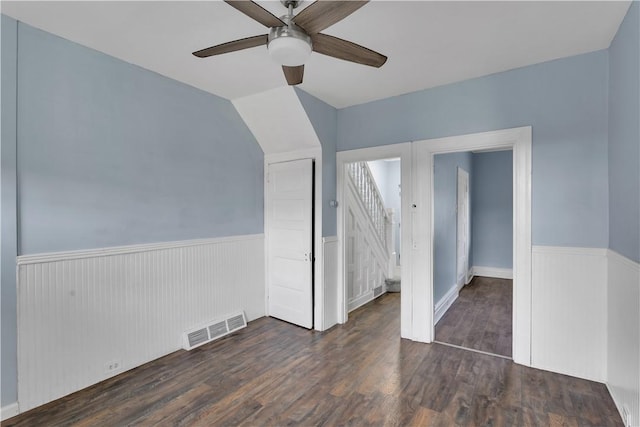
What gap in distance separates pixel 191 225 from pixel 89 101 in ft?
4.36

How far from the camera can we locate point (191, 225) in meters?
3.09

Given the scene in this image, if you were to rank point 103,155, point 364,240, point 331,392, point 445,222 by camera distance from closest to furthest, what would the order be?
point 331,392
point 103,155
point 445,222
point 364,240

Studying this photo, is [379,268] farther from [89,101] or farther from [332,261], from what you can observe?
[89,101]

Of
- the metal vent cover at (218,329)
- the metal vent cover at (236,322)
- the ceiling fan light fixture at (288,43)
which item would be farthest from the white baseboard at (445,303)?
the ceiling fan light fixture at (288,43)

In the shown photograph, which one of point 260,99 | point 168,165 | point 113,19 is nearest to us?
point 113,19

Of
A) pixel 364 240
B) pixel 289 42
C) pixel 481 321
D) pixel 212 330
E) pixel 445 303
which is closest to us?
pixel 289 42

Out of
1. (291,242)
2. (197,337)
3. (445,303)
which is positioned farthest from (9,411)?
(445,303)

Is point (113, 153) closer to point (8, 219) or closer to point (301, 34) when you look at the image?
point (8, 219)

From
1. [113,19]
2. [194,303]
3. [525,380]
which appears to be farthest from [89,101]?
[525,380]

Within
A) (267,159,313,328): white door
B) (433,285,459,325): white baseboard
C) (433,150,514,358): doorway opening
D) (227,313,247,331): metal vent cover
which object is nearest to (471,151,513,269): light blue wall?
(433,150,514,358): doorway opening

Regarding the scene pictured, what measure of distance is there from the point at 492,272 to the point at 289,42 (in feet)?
20.5

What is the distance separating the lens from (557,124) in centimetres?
254

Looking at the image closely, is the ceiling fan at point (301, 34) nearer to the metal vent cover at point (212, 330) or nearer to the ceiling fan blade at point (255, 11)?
the ceiling fan blade at point (255, 11)

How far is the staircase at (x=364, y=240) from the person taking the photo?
4.30 meters
